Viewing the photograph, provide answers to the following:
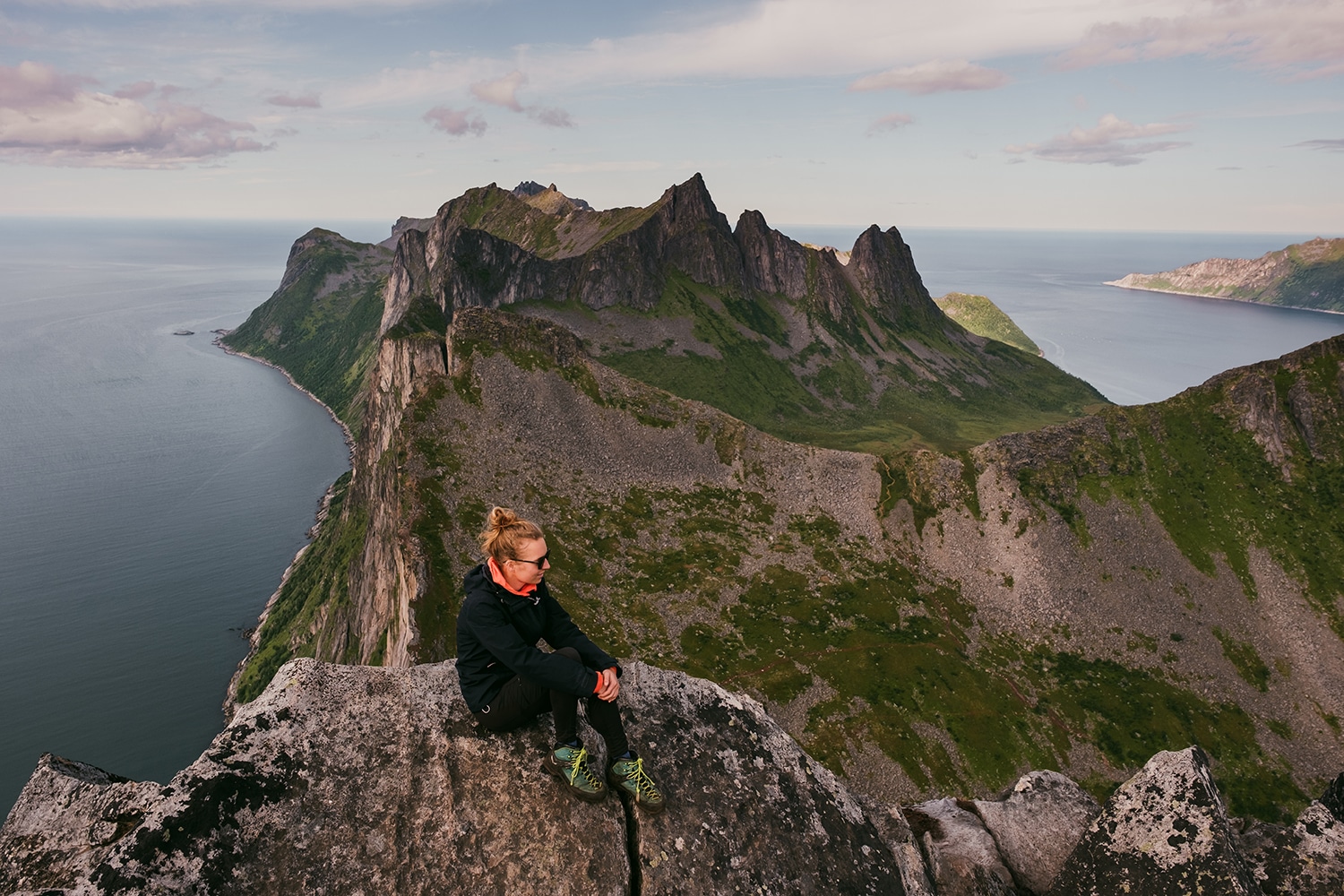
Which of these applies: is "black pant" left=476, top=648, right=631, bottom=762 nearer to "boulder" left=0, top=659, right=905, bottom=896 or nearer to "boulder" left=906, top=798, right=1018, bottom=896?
"boulder" left=0, top=659, right=905, bottom=896

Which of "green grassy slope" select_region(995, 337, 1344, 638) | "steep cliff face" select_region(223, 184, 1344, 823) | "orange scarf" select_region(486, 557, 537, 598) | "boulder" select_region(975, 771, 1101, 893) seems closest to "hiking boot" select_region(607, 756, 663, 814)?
"orange scarf" select_region(486, 557, 537, 598)

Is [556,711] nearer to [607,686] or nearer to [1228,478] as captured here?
[607,686]

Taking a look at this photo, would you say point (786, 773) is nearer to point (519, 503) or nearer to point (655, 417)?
point (519, 503)

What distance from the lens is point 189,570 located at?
15025 cm

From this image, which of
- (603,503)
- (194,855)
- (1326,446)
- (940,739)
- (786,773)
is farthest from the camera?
(1326,446)

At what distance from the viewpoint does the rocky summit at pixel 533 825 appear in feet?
30.0

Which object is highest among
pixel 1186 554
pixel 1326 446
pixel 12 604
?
pixel 1326 446

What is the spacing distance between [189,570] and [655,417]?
130 metres

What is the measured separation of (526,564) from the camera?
436 inches

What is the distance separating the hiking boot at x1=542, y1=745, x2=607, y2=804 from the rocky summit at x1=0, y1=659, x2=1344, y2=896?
10.3 inches

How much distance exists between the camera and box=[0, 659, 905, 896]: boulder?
8969 mm

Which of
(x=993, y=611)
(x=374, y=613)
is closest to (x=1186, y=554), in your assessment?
(x=993, y=611)

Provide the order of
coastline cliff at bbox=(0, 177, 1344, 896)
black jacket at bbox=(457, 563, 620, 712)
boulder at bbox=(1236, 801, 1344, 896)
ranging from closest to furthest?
black jacket at bbox=(457, 563, 620, 712) → boulder at bbox=(1236, 801, 1344, 896) → coastline cliff at bbox=(0, 177, 1344, 896)

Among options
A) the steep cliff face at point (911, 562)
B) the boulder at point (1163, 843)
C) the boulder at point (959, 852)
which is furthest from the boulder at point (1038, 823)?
the steep cliff face at point (911, 562)
